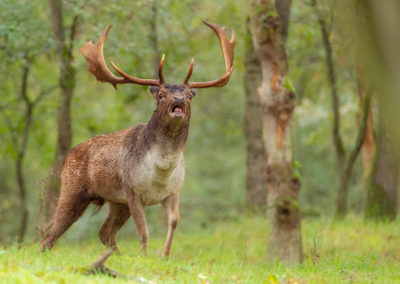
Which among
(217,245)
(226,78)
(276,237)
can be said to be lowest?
(217,245)

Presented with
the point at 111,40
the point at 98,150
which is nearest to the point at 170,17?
the point at 111,40

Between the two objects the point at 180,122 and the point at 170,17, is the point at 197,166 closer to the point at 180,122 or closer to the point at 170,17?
the point at 170,17

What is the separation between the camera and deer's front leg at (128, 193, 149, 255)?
27.2ft

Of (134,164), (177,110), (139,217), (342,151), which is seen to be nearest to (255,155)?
(342,151)

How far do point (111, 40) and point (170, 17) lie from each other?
72.1 inches

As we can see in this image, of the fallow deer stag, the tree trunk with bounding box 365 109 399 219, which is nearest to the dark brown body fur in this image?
the fallow deer stag

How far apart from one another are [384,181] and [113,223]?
240 inches

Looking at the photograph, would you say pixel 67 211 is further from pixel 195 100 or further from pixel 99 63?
pixel 195 100

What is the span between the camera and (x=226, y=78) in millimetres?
8664

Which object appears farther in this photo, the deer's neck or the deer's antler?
the deer's antler

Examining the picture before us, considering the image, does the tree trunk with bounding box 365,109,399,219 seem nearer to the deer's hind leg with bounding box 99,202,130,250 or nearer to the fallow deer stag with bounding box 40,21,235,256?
the fallow deer stag with bounding box 40,21,235,256

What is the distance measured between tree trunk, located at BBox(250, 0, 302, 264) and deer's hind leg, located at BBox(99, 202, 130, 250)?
2266 millimetres

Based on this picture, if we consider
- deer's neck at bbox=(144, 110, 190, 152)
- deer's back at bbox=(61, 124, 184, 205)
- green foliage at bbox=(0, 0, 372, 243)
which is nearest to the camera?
deer's neck at bbox=(144, 110, 190, 152)

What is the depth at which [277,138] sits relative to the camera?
9.88 m
